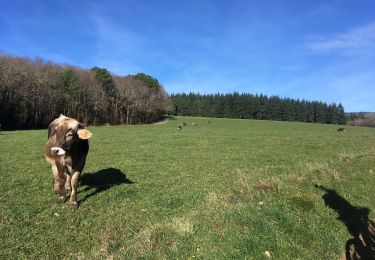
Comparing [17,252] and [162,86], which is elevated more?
[162,86]

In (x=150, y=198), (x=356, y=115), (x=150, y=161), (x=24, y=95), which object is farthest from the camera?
(x=356, y=115)

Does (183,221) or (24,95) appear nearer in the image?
(183,221)

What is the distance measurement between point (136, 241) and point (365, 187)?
8.42m

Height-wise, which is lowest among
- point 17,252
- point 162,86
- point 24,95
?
point 17,252

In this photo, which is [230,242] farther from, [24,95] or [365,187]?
[24,95]

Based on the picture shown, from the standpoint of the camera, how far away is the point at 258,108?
15900 cm

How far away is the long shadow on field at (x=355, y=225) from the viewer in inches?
273

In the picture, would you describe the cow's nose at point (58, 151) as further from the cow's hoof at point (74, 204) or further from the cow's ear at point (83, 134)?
the cow's hoof at point (74, 204)

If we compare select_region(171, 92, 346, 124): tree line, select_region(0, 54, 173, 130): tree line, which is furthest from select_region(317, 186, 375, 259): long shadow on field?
select_region(171, 92, 346, 124): tree line

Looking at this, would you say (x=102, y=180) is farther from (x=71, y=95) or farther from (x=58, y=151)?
(x=71, y=95)

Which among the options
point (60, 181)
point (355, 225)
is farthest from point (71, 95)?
point (355, 225)

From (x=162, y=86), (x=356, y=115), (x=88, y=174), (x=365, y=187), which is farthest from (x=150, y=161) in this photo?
(x=356, y=115)

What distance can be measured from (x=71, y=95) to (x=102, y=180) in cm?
7042

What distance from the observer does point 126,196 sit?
1066cm
